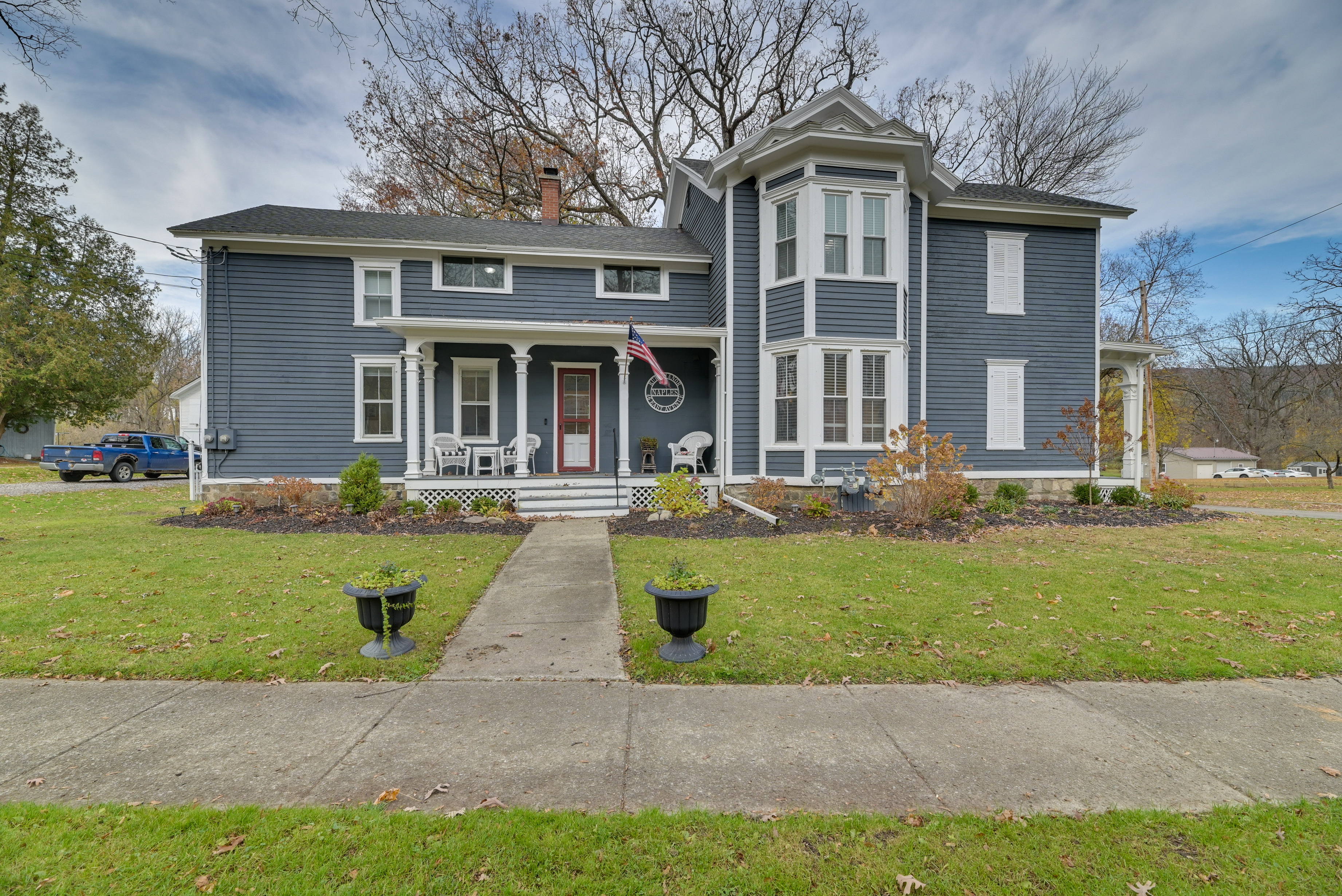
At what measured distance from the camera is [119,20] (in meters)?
5.30

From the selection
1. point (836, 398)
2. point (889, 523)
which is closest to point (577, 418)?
point (836, 398)

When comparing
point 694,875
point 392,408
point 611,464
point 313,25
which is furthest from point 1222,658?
point 392,408

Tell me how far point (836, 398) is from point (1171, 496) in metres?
7.63

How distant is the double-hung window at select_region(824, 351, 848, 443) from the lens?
1012 cm

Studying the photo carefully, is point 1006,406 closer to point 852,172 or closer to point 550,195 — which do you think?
point 852,172

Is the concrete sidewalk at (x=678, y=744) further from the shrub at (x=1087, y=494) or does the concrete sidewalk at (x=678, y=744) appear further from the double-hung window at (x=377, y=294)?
the double-hung window at (x=377, y=294)

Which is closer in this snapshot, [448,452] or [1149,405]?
[448,452]

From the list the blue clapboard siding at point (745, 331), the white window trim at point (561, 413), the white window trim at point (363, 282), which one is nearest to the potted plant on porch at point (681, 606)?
the blue clapboard siding at point (745, 331)

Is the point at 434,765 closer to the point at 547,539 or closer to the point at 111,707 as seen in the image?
the point at 111,707

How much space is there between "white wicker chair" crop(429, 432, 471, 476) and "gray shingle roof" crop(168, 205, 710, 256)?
426 cm

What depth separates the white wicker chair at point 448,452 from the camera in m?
10.7

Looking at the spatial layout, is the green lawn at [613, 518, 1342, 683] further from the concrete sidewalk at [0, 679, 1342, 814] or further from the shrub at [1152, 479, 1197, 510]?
the shrub at [1152, 479, 1197, 510]

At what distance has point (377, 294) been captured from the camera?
11633 mm

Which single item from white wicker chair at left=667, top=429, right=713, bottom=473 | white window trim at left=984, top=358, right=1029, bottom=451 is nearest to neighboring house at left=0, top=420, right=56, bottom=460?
white wicker chair at left=667, top=429, right=713, bottom=473
